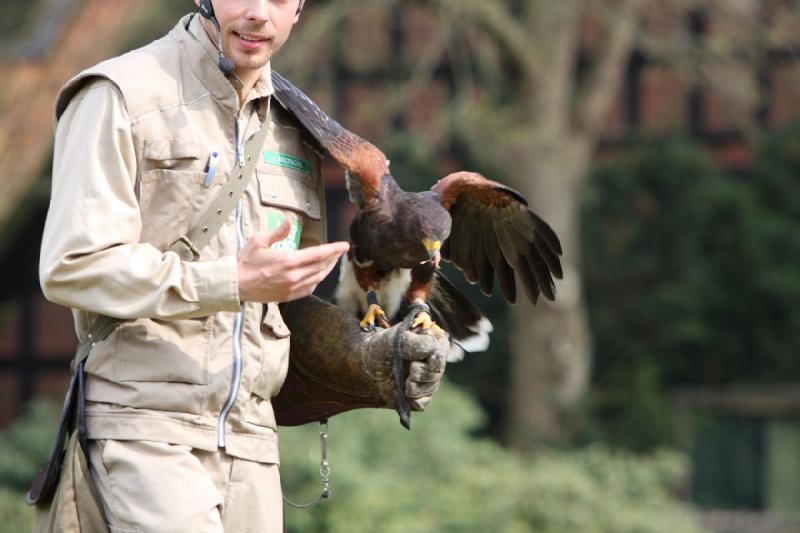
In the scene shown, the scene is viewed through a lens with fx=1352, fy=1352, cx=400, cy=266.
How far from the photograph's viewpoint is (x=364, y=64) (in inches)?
507

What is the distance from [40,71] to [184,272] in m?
5.88

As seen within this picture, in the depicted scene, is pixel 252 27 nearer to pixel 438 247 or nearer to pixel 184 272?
pixel 184 272

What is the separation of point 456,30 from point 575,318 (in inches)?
102

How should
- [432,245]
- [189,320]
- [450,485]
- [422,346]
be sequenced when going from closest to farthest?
[189,320]
[422,346]
[432,245]
[450,485]

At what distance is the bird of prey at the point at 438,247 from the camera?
127 inches

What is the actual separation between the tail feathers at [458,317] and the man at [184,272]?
55cm

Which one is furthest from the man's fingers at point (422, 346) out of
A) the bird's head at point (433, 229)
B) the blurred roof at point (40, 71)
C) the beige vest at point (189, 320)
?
the blurred roof at point (40, 71)

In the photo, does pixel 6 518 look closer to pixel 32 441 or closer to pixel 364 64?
pixel 32 441

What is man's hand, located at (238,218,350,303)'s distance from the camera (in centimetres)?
242

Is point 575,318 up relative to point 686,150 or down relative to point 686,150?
down

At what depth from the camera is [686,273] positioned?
11922mm

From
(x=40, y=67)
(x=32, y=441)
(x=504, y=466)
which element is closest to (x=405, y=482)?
(x=504, y=466)

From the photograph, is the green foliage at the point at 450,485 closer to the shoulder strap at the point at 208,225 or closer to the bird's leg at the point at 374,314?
the bird's leg at the point at 374,314

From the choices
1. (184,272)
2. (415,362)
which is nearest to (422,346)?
(415,362)
